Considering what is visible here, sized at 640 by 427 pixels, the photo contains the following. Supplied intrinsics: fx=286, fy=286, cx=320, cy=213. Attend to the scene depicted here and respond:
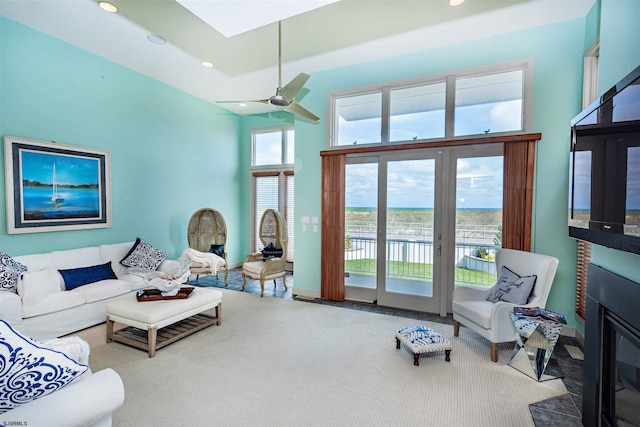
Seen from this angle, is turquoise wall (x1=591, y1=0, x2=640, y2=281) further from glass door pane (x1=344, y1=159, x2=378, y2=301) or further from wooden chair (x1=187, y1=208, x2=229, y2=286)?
wooden chair (x1=187, y1=208, x2=229, y2=286)

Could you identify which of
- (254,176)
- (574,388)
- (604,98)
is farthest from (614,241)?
(254,176)

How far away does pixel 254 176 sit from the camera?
716 cm

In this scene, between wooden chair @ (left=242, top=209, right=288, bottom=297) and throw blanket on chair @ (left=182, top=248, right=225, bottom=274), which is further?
throw blanket on chair @ (left=182, top=248, right=225, bottom=274)

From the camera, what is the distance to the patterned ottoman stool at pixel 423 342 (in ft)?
9.00

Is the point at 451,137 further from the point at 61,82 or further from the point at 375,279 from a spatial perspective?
the point at 61,82

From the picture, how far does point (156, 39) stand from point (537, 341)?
5584mm

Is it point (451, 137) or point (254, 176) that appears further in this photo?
point (254, 176)

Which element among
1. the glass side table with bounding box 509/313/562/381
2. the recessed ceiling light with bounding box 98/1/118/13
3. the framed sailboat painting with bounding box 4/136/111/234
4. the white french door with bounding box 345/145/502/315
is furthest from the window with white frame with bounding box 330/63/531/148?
the framed sailboat painting with bounding box 4/136/111/234

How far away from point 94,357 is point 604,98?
4.61 metres

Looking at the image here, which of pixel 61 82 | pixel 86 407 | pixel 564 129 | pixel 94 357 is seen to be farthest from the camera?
pixel 61 82

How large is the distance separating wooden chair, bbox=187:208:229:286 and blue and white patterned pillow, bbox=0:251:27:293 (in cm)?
251

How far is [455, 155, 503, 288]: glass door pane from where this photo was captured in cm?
379

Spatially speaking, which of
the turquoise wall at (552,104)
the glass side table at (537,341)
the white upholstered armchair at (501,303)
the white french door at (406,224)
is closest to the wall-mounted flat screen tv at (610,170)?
the glass side table at (537,341)

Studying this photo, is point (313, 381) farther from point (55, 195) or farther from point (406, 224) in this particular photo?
point (55, 195)
